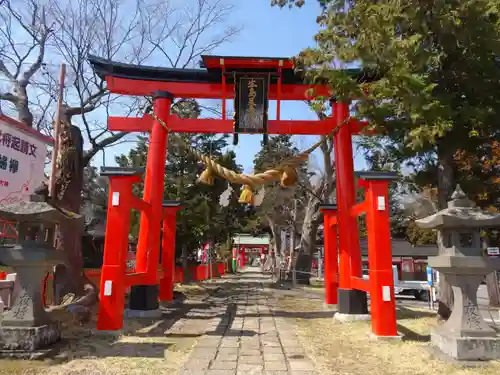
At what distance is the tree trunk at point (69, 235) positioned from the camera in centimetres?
978

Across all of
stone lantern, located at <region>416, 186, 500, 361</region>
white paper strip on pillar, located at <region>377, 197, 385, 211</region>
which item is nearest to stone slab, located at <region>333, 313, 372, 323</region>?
stone lantern, located at <region>416, 186, 500, 361</region>

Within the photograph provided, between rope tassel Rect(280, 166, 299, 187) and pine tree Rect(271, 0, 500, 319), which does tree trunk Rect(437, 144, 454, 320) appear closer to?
pine tree Rect(271, 0, 500, 319)

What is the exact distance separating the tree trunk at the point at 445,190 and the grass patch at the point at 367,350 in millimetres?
525

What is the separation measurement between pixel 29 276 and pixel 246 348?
11.3 feet

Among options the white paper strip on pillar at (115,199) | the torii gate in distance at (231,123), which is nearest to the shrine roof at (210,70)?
the torii gate in distance at (231,123)

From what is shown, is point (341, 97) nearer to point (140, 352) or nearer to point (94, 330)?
point (140, 352)

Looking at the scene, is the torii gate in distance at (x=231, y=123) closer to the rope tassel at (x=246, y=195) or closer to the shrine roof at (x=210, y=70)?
the shrine roof at (x=210, y=70)

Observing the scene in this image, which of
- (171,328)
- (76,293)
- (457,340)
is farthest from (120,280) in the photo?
(457,340)

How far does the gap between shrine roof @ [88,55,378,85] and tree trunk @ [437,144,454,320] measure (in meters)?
2.33

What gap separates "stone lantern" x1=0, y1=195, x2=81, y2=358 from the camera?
5.73m

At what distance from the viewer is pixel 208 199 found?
19500 millimetres

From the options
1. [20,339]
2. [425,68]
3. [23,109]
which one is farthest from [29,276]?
[425,68]

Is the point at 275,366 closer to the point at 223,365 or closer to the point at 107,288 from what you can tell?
the point at 223,365

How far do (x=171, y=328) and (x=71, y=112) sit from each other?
618 centimetres
